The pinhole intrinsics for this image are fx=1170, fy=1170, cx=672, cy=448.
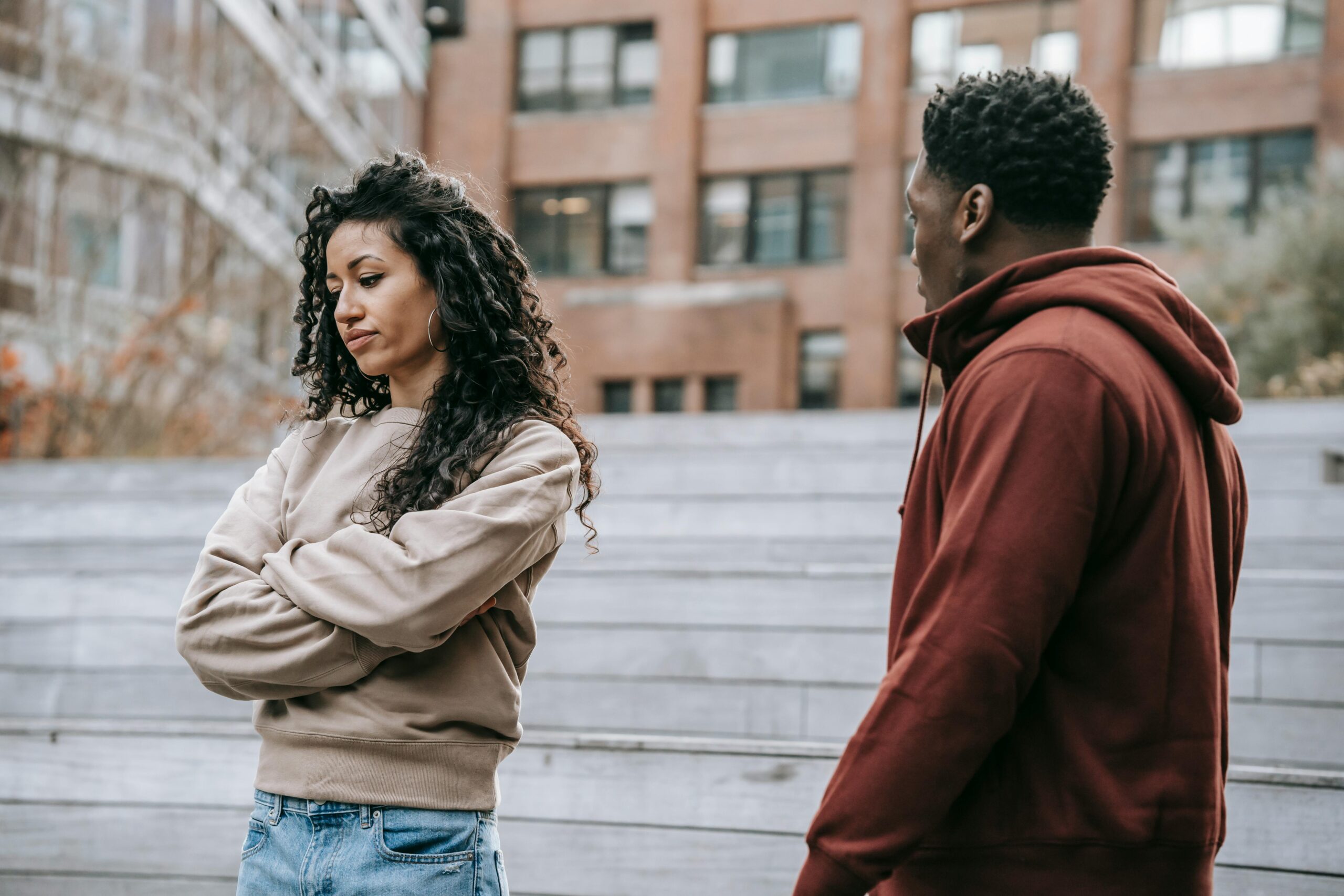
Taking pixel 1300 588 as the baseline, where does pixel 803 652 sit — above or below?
below

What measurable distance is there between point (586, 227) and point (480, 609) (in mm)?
22011

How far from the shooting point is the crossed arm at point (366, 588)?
1.77 metres

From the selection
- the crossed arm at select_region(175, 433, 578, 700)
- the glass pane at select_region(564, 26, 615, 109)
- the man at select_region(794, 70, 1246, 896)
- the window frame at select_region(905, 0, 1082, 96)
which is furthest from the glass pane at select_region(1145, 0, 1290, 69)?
the crossed arm at select_region(175, 433, 578, 700)

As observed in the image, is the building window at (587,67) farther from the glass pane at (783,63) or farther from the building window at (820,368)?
the building window at (820,368)

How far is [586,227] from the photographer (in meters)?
23.3

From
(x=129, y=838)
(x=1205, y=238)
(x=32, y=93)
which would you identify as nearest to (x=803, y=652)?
(x=129, y=838)

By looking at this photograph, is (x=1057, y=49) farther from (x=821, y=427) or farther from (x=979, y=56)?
(x=821, y=427)

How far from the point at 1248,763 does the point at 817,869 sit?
2832 mm

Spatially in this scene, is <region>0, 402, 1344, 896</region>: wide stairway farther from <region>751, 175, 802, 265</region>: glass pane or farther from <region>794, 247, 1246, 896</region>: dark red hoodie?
<region>751, 175, 802, 265</region>: glass pane

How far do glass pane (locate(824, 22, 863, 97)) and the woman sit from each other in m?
21.2

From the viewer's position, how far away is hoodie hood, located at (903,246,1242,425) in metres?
1.47

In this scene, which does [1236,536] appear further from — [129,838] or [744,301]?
[744,301]

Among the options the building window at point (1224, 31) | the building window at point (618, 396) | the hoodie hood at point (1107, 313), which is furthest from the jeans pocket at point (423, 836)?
the building window at point (1224, 31)

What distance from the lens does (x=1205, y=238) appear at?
16.1m
